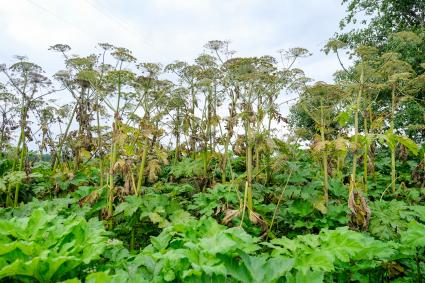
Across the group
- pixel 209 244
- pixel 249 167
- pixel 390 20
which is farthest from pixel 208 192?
pixel 390 20

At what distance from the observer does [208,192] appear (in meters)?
5.62

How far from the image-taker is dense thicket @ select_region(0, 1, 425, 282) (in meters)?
2.77

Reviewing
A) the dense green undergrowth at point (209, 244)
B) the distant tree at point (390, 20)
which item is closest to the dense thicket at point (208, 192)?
the dense green undergrowth at point (209, 244)

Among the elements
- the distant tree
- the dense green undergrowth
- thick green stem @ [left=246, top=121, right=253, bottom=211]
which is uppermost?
the distant tree

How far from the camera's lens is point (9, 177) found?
509 centimetres

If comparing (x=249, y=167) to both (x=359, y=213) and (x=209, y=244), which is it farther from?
(x=209, y=244)

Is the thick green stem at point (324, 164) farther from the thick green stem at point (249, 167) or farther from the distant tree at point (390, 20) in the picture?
the distant tree at point (390, 20)

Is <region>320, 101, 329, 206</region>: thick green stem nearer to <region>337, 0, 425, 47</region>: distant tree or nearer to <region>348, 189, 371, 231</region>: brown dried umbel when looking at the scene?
<region>348, 189, 371, 231</region>: brown dried umbel

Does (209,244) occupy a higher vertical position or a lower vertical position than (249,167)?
lower

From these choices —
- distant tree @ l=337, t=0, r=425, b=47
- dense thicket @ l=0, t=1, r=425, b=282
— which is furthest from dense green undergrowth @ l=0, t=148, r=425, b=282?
distant tree @ l=337, t=0, r=425, b=47

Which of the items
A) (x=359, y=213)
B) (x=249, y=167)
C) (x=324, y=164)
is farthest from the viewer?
(x=324, y=164)

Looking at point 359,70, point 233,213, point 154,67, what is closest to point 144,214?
point 233,213

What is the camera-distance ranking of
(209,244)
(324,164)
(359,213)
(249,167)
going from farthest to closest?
(324,164) < (249,167) < (359,213) < (209,244)

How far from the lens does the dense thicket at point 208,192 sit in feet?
9.09
